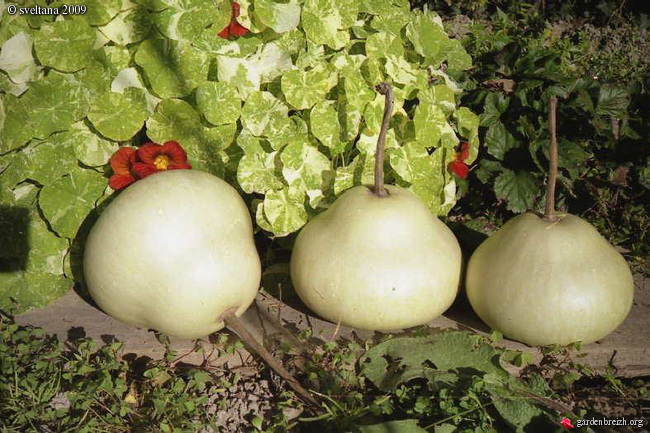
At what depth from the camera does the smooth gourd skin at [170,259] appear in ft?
6.44

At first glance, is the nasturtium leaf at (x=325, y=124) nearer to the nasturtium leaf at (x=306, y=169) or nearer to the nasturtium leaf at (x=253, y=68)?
the nasturtium leaf at (x=306, y=169)

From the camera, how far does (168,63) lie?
7.23ft

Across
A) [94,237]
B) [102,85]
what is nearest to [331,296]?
[94,237]

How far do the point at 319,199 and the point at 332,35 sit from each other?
0.58m

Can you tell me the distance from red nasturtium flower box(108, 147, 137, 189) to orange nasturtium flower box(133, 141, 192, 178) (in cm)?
4

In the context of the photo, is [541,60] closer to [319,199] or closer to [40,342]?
[319,199]

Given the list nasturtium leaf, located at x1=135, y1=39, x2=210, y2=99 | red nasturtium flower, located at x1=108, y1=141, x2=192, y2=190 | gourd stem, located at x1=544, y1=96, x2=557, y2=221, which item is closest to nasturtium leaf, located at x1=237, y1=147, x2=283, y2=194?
red nasturtium flower, located at x1=108, y1=141, x2=192, y2=190

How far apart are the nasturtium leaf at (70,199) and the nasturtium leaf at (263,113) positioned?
58 centimetres

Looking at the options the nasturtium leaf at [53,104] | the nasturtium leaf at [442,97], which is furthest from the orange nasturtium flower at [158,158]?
the nasturtium leaf at [442,97]

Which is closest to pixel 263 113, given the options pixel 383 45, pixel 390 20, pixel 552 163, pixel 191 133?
pixel 191 133

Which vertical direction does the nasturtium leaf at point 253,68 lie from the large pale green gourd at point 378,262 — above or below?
above

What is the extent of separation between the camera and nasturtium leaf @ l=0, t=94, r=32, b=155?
2168 mm

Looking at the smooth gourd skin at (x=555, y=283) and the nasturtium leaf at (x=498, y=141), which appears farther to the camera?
the nasturtium leaf at (x=498, y=141)

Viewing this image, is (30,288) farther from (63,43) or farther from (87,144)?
(63,43)
